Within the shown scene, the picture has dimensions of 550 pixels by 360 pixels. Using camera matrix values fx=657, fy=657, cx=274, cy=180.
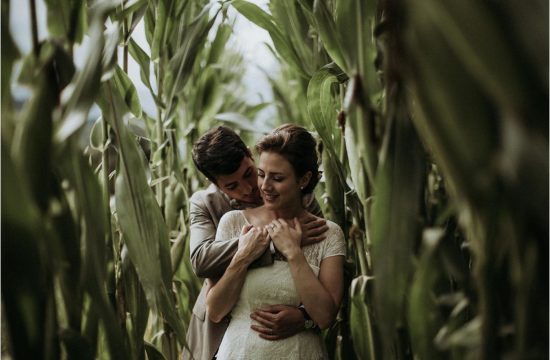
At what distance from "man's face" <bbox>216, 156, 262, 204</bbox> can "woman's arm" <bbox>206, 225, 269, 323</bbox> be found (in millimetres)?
181

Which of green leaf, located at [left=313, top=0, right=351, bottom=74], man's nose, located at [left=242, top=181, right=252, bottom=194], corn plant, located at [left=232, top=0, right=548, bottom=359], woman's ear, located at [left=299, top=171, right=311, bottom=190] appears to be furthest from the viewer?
man's nose, located at [left=242, top=181, right=252, bottom=194]

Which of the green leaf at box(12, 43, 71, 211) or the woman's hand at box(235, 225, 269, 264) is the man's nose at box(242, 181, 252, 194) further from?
the green leaf at box(12, 43, 71, 211)

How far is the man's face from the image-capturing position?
4.37ft

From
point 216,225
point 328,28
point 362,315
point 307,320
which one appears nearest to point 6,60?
point 328,28

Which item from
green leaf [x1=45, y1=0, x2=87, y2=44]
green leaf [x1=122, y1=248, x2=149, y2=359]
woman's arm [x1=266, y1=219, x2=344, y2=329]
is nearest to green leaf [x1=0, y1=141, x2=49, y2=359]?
green leaf [x1=45, y1=0, x2=87, y2=44]

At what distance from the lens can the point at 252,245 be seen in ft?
3.76

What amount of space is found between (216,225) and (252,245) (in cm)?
26

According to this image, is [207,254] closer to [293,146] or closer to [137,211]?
[293,146]

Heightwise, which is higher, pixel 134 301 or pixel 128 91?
pixel 128 91

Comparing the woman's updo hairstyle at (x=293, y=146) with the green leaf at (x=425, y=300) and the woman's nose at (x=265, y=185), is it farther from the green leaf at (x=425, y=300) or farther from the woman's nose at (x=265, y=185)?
the green leaf at (x=425, y=300)

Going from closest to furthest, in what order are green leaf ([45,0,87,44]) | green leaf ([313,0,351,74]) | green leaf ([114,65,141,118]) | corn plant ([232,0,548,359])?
corn plant ([232,0,548,359]) → green leaf ([45,0,87,44]) → green leaf ([313,0,351,74]) → green leaf ([114,65,141,118])

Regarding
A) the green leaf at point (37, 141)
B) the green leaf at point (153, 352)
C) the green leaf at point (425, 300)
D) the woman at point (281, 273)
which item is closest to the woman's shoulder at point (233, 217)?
the woman at point (281, 273)

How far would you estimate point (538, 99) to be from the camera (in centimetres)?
36

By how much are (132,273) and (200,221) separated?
0.47 m
